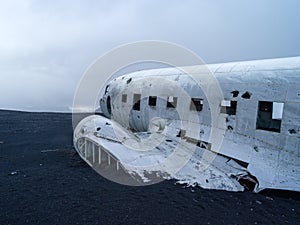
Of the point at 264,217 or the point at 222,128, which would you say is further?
the point at 222,128

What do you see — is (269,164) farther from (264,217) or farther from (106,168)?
(106,168)

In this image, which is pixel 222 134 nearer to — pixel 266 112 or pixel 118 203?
pixel 266 112

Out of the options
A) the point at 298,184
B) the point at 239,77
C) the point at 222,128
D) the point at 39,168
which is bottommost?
the point at 39,168

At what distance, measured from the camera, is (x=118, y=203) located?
663 centimetres

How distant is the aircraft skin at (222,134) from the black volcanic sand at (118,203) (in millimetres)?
692

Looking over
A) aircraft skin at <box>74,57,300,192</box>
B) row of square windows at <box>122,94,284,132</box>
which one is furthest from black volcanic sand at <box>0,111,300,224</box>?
row of square windows at <box>122,94,284,132</box>

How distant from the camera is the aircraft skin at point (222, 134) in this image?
8000 millimetres

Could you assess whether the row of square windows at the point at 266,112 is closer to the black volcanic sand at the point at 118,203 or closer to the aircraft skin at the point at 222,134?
the aircraft skin at the point at 222,134

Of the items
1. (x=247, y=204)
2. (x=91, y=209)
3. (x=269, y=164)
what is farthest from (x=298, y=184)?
(x=91, y=209)

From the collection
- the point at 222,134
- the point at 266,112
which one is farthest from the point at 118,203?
the point at 266,112

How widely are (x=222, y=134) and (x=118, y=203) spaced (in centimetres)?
507

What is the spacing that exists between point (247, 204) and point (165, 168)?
2.91 m

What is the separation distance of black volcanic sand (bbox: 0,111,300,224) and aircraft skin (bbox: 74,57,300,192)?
69 centimetres

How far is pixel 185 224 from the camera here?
5656 millimetres
